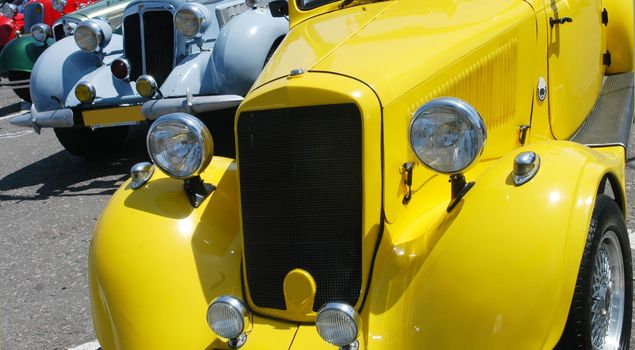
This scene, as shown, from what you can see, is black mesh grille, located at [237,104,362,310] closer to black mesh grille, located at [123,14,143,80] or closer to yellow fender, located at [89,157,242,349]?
yellow fender, located at [89,157,242,349]

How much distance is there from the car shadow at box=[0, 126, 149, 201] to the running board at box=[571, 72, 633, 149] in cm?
400

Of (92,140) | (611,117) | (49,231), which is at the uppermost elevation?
(611,117)

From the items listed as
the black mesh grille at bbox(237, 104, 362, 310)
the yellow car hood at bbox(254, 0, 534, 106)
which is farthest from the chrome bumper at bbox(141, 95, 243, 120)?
the black mesh grille at bbox(237, 104, 362, 310)

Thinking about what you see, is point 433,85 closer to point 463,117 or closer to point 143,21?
point 463,117

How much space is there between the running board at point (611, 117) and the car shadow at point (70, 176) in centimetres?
400

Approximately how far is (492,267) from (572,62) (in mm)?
2271

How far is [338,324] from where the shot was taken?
2498 millimetres

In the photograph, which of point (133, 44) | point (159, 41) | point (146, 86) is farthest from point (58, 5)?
point (146, 86)

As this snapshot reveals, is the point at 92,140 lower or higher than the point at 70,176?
higher

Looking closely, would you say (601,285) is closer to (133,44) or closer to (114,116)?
(114,116)

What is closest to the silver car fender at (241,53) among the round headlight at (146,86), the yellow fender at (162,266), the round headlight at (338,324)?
the round headlight at (146,86)

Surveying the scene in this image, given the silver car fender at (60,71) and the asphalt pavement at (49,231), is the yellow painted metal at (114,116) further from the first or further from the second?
the asphalt pavement at (49,231)

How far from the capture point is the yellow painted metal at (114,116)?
6711 mm

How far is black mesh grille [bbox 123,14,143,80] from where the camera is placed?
7.26 m
